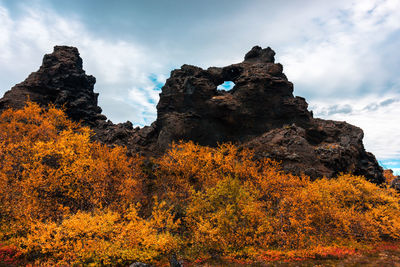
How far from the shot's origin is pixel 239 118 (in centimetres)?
6412

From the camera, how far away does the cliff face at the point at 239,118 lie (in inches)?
2207

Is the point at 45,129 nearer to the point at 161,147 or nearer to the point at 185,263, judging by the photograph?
the point at 161,147

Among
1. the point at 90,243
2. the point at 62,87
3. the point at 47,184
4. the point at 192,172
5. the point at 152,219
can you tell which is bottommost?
the point at 90,243

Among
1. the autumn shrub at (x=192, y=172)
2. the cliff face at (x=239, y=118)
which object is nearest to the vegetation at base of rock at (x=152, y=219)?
the autumn shrub at (x=192, y=172)

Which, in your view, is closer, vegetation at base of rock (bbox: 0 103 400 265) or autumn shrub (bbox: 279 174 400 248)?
vegetation at base of rock (bbox: 0 103 400 265)

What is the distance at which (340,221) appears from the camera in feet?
89.9

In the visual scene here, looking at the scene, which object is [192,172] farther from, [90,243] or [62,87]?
[62,87]

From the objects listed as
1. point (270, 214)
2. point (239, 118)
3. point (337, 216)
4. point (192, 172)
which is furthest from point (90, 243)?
point (239, 118)

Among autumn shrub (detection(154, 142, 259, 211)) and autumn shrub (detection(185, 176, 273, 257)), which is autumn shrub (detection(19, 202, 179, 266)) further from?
autumn shrub (detection(154, 142, 259, 211))

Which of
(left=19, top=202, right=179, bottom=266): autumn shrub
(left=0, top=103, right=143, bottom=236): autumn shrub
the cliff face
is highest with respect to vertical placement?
the cliff face

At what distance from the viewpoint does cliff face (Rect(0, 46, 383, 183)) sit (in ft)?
184

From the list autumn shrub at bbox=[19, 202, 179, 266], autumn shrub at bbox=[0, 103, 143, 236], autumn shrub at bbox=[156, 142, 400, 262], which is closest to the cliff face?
autumn shrub at bbox=[156, 142, 400, 262]

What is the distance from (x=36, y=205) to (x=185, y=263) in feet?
63.4

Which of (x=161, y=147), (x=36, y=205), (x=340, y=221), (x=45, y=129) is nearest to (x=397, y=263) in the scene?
(x=340, y=221)
